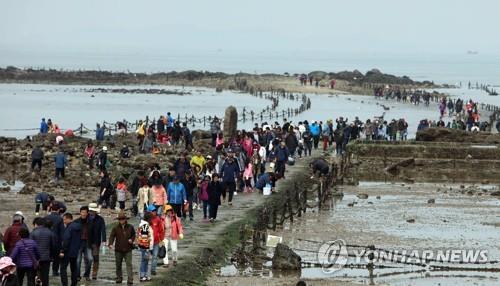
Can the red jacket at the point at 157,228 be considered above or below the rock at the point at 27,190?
above

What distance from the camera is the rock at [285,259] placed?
77.6ft

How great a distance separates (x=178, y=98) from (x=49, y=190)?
7780 cm

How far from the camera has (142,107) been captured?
98.6 m

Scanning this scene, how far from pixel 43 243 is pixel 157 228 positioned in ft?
9.28

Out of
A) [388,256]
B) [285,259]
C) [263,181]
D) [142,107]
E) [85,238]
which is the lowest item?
[142,107]

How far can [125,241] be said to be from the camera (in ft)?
65.3

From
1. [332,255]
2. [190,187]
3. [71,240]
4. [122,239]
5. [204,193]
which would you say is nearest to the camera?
[71,240]

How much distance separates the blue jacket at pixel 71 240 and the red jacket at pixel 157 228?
1558 millimetres

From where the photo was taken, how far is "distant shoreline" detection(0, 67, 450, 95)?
126m

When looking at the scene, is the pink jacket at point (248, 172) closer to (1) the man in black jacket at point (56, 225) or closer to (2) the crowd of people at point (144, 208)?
(2) the crowd of people at point (144, 208)

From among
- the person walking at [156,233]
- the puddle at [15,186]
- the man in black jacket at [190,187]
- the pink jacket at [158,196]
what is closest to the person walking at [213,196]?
the man in black jacket at [190,187]

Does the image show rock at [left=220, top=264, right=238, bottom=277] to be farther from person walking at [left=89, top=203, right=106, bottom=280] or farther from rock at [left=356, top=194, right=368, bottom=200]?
rock at [left=356, top=194, right=368, bottom=200]

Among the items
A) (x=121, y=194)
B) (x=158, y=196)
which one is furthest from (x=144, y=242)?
(x=121, y=194)

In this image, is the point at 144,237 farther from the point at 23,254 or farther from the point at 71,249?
the point at 23,254
